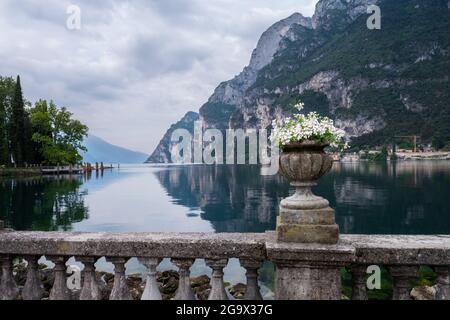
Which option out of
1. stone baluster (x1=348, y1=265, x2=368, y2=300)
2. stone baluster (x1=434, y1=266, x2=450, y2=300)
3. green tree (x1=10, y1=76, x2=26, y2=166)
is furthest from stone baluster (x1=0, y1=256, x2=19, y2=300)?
green tree (x1=10, y1=76, x2=26, y2=166)

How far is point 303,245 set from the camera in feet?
13.1

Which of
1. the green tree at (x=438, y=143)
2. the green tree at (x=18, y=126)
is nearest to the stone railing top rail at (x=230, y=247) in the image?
the green tree at (x=18, y=126)

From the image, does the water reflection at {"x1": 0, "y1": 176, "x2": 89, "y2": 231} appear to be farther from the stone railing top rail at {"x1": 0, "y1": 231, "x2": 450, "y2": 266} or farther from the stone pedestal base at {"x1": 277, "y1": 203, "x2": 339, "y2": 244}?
the stone pedestal base at {"x1": 277, "y1": 203, "x2": 339, "y2": 244}

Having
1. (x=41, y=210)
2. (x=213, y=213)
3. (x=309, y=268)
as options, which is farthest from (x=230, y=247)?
(x=41, y=210)

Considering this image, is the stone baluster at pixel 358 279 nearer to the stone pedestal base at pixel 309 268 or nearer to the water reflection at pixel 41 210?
the stone pedestal base at pixel 309 268

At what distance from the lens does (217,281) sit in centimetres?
420

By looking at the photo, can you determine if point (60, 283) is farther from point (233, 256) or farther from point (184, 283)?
point (233, 256)

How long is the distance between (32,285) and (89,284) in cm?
70

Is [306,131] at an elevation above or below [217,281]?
above

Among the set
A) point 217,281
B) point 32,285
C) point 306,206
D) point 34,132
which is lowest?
point 32,285

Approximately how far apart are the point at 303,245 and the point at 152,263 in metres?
1.75

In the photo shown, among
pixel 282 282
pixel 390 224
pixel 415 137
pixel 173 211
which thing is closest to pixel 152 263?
pixel 282 282

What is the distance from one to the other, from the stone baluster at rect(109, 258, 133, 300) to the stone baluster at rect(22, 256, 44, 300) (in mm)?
923
